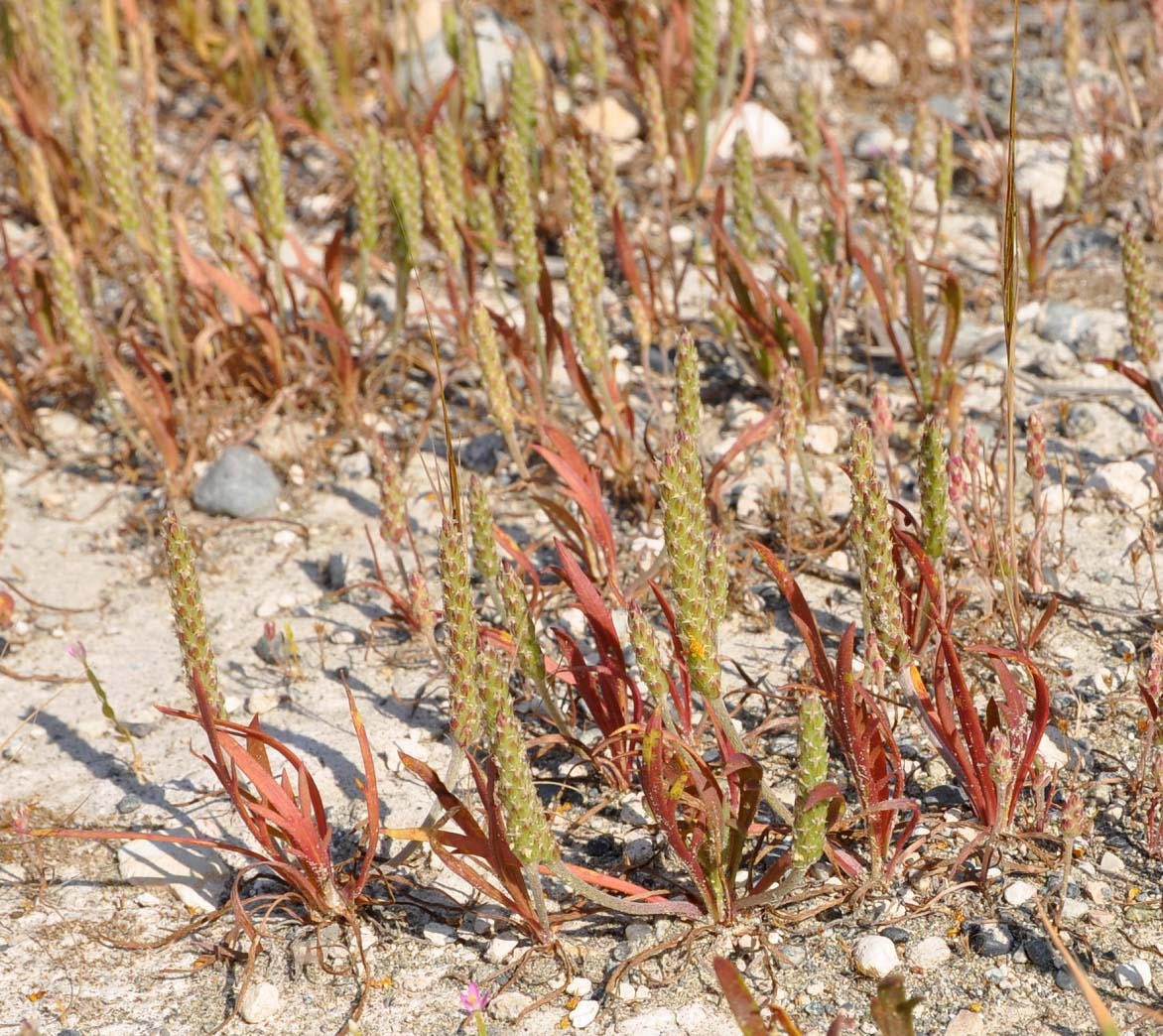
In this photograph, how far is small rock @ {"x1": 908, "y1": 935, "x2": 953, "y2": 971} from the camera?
7.07 feet

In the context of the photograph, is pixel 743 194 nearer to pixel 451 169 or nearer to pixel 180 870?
pixel 451 169

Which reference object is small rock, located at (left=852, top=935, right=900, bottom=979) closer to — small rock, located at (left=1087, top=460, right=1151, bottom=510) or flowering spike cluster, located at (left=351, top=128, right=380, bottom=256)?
small rock, located at (left=1087, top=460, right=1151, bottom=510)

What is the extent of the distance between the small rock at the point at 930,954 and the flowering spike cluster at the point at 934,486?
26.0 inches

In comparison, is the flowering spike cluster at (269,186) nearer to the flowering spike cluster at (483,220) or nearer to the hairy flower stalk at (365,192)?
the hairy flower stalk at (365,192)

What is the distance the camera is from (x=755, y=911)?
2.27 meters

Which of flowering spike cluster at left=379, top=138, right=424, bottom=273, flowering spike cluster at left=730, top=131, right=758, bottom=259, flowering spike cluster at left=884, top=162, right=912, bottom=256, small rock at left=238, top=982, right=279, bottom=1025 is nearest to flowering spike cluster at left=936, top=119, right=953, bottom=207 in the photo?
flowering spike cluster at left=884, top=162, right=912, bottom=256

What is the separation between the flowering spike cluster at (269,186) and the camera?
3.47 m

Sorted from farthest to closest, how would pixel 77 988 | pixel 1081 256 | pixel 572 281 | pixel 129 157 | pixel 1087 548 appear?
pixel 1081 256 → pixel 129 157 → pixel 1087 548 → pixel 572 281 → pixel 77 988

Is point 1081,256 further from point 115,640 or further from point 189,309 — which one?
point 115,640

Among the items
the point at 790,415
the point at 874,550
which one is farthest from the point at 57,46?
the point at 874,550

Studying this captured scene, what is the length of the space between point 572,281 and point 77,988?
161 centimetres

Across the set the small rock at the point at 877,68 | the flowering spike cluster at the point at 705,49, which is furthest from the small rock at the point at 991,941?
the small rock at the point at 877,68

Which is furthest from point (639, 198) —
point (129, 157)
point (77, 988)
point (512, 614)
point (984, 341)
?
point (77, 988)

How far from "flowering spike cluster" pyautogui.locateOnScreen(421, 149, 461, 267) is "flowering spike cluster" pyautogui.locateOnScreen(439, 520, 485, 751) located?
5.07ft
